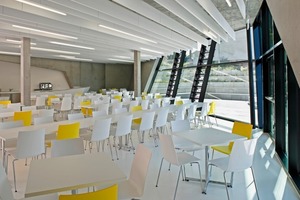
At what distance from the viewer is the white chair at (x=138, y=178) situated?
2.40 meters

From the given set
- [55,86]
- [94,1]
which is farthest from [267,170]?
[55,86]

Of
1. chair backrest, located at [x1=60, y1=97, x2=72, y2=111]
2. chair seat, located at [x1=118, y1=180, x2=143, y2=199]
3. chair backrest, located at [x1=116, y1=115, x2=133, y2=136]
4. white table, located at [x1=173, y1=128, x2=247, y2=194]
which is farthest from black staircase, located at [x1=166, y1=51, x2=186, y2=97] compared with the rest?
chair seat, located at [x1=118, y1=180, x2=143, y2=199]

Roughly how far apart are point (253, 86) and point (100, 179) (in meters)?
6.88

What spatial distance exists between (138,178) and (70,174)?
2.44 ft

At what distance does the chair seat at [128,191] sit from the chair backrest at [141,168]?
1.1 inches

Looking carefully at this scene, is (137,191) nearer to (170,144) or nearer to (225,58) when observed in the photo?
(170,144)

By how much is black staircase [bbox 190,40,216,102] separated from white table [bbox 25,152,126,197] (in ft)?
29.1

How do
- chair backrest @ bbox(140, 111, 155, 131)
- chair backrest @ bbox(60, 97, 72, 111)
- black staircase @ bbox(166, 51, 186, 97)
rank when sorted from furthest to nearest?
black staircase @ bbox(166, 51, 186, 97)
chair backrest @ bbox(60, 97, 72, 111)
chair backrest @ bbox(140, 111, 155, 131)

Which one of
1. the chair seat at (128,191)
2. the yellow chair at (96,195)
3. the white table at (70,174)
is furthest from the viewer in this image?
the chair seat at (128,191)

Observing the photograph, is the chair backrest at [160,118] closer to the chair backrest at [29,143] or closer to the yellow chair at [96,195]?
the chair backrest at [29,143]

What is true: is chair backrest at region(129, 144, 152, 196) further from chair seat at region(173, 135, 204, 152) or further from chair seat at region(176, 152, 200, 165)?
chair seat at region(173, 135, 204, 152)

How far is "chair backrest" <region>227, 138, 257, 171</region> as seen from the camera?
291cm

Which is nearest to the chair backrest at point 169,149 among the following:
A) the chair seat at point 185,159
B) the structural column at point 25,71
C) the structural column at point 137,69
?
the chair seat at point 185,159

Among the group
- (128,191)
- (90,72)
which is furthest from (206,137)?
(90,72)
